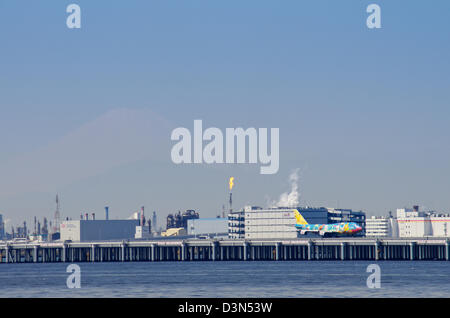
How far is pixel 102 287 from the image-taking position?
110250 millimetres

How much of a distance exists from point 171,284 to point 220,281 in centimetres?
791
